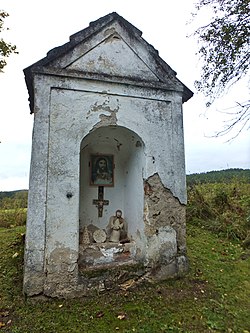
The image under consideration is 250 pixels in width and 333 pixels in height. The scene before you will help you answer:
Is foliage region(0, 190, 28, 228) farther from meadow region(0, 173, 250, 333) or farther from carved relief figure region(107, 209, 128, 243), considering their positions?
carved relief figure region(107, 209, 128, 243)

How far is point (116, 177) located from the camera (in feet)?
20.4

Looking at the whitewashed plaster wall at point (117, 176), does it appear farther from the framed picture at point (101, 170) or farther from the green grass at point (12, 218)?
the green grass at point (12, 218)

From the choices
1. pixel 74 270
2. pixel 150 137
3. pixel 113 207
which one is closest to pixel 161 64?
pixel 150 137

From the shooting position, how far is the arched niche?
5.50 metres

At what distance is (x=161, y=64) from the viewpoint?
5.67 metres

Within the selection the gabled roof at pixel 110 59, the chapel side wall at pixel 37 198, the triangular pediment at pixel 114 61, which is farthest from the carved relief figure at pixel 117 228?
the triangular pediment at pixel 114 61

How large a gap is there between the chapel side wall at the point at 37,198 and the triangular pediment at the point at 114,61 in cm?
91

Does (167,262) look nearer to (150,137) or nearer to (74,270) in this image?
(74,270)

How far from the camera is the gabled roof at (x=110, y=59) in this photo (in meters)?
A: 4.95

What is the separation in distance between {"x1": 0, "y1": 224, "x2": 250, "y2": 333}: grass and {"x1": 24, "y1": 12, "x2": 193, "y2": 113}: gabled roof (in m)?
3.66

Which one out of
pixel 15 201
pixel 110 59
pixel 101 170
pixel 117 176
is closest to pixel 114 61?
pixel 110 59

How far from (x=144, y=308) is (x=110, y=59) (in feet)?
14.4

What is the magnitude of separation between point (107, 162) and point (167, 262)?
7.94 feet

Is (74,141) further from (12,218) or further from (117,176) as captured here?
(12,218)
